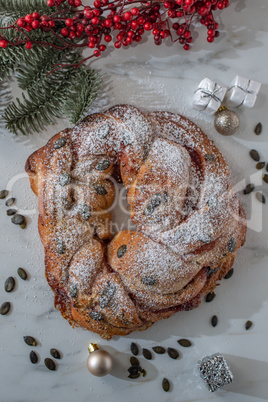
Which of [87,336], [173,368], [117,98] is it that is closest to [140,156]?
[117,98]

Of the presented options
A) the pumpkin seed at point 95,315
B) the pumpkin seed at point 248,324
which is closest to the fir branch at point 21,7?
the pumpkin seed at point 95,315

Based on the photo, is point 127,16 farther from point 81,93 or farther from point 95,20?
point 81,93

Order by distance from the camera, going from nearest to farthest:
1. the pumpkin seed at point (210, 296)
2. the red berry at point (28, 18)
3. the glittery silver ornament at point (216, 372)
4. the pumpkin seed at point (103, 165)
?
the red berry at point (28, 18) → the pumpkin seed at point (103, 165) → the glittery silver ornament at point (216, 372) → the pumpkin seed at point (210, 296)

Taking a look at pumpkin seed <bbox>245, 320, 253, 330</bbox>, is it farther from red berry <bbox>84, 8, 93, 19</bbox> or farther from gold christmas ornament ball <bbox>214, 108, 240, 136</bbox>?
red berry <bbox>84, 8, 93, 19</bbox>

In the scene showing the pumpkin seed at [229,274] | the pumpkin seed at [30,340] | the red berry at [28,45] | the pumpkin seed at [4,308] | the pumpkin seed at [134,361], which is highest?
the red berry at [28,45]

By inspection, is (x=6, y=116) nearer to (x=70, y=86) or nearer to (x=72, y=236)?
(x=70, y=86)

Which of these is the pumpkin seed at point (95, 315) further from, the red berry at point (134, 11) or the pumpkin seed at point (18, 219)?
the red berry at point (134, 11)

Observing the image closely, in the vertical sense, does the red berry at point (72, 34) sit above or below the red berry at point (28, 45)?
above
